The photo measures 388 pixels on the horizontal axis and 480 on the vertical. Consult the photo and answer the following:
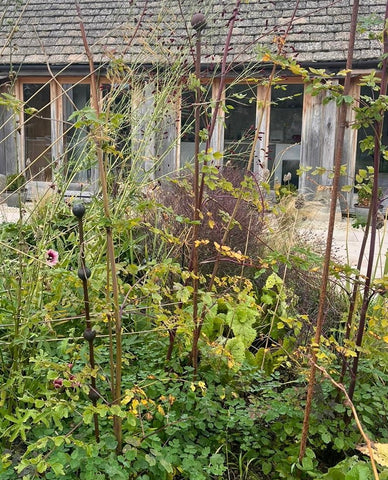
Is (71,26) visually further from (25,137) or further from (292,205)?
(292,205)

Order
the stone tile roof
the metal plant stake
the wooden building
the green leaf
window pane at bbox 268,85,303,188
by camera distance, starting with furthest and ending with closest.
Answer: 1. window pane at bbox 268,85,303,188
2. the wooden building
3. the stone tile roof
4. the green leaf
5. the metal plant stake

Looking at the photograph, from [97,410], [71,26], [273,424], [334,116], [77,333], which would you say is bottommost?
[273,424]

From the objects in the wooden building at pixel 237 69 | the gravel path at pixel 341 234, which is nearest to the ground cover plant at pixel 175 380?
the gravel path at pixel 341 234

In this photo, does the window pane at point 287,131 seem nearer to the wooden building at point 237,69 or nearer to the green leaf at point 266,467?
the wooden building at point 237,69

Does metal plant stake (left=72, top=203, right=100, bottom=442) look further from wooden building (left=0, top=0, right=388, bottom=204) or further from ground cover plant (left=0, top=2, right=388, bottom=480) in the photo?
wooden building (left=0, top=0, right=388, bottom=204)

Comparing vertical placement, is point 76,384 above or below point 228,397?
above

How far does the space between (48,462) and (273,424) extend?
945mm

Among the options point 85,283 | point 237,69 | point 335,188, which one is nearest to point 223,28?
point 237,69

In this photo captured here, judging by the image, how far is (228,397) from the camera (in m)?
2.21

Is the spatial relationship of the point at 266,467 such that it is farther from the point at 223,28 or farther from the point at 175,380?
the point at 223,28

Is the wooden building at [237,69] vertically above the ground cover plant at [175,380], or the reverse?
the wooden building at [237,69]

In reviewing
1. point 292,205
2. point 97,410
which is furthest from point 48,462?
point 292,205

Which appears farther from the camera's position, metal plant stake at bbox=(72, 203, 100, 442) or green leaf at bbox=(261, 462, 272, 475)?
green leaf at bbox=(261, 462, 272, 475)

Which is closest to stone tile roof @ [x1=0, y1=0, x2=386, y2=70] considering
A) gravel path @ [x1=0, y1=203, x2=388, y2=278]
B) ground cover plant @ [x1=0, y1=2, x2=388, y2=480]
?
gravel path @ [x1=0, y1=203, x2=388, y2=278]
